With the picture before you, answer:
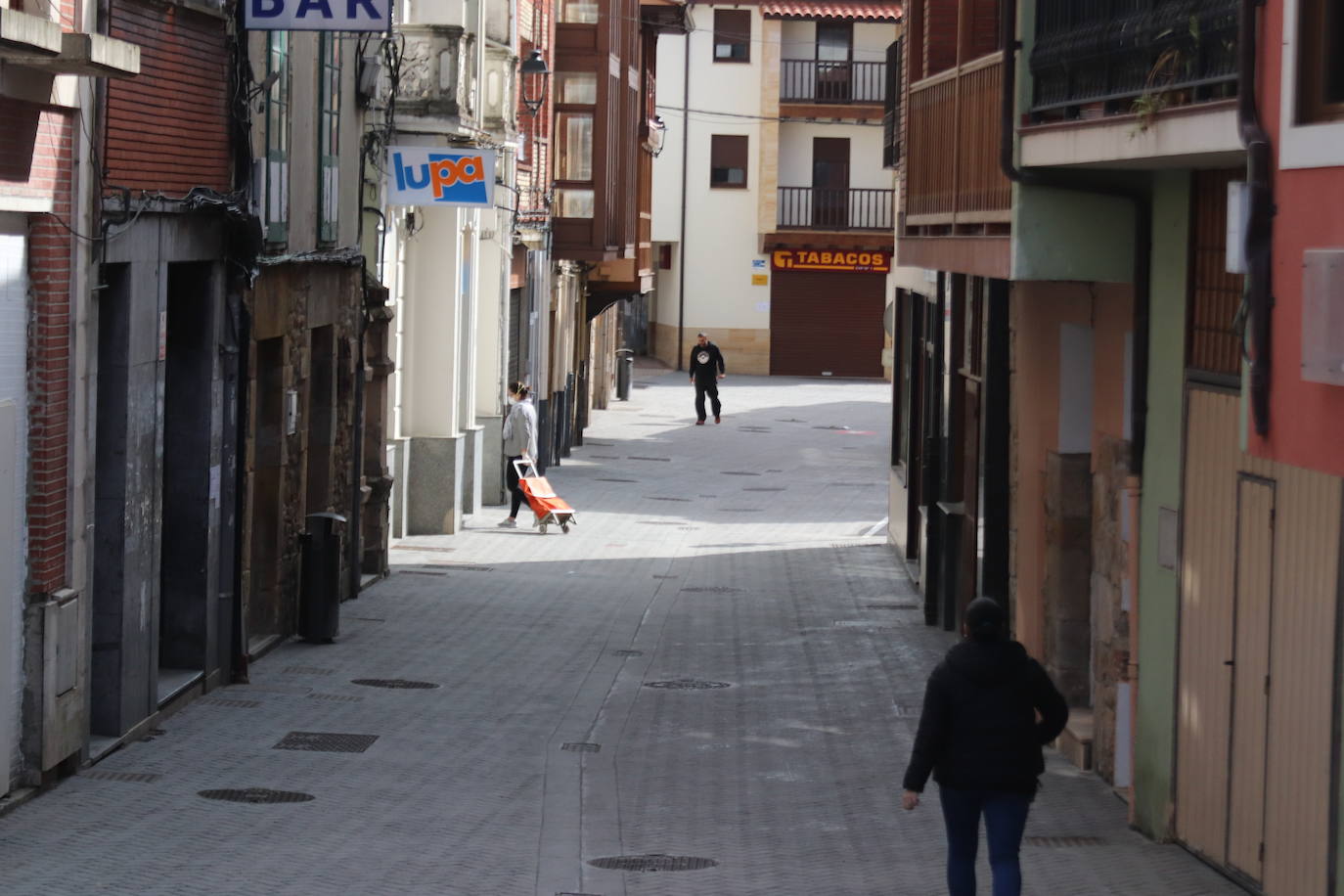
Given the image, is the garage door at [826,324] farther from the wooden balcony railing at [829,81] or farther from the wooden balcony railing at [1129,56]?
the wooden balcony railing at [1129,56]

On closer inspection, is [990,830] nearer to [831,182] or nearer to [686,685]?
[686,685]

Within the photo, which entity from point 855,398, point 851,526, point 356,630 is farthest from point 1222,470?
point 855,398

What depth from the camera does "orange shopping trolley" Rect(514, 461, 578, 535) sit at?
26.0 meters

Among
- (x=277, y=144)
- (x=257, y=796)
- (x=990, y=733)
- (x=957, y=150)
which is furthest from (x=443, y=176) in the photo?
(x=990, y=733)

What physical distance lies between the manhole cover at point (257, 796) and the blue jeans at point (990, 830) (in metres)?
4.45

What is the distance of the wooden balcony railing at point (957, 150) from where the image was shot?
550 inches

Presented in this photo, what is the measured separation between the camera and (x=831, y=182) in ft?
Result: 187

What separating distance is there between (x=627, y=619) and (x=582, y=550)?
5.04 metres

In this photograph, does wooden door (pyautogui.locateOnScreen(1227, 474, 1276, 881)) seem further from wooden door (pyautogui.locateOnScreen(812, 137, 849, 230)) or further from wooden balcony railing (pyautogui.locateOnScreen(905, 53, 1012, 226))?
wooden door (pyautogui.locateOnScreen(812, 137, 849, 230))

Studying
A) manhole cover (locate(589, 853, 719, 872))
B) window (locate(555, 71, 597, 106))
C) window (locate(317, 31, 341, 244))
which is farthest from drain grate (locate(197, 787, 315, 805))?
window (locate(555, 71, 597, 106))

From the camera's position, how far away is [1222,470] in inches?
408

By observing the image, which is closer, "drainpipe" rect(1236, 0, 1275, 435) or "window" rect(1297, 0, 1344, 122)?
"window" rect(1297, 0, 1344, 122)

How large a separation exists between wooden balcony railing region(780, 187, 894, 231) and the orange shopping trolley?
31022 mm

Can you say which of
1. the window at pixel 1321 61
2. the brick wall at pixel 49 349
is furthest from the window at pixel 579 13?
the window at pixel 1321 61
